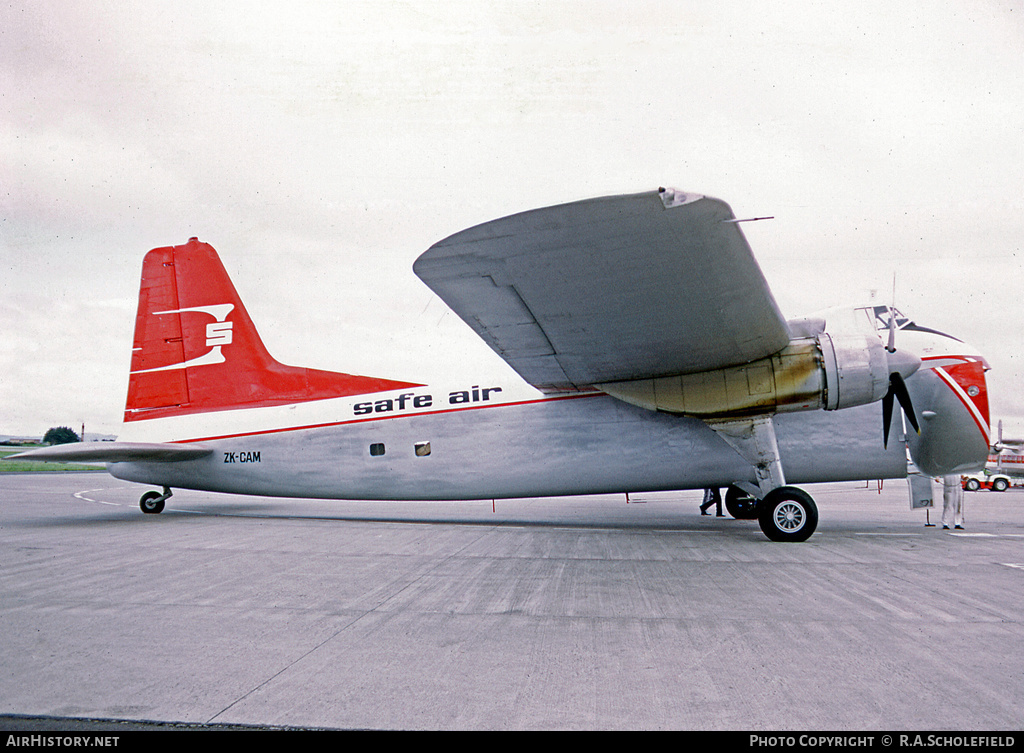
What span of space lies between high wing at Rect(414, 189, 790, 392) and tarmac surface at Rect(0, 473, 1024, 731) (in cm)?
249

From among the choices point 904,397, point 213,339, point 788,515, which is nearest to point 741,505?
point 788,515

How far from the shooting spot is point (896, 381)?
8906mm

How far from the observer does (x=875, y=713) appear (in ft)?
9.02

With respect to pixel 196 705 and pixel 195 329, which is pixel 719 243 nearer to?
pixel 196 705

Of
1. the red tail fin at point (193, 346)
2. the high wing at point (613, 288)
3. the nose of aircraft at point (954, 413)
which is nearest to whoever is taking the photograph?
the high wing at point (613, 288)

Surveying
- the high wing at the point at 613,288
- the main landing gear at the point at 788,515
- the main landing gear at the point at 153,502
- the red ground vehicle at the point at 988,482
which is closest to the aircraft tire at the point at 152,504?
the main landing gear at the point at 153,502

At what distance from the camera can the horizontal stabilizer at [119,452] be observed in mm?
9797

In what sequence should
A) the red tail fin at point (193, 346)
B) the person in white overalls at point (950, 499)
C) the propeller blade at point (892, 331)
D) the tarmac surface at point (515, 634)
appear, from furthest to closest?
the red tail fin at point (193, 346), the person in white overalls at point (950, 499), the propeller blade at point (892, 331), the tarmac surface at point (515, 634)

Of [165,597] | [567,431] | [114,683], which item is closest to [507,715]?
[114,683]

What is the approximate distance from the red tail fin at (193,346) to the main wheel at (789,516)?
849 centimetres

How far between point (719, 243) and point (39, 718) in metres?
5.58

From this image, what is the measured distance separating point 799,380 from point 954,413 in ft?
7.92

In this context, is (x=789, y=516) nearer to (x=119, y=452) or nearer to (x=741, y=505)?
(x=741, y=505)

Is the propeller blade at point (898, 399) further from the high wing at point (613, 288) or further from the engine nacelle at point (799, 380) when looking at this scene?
the high wing at point (613, 288)
